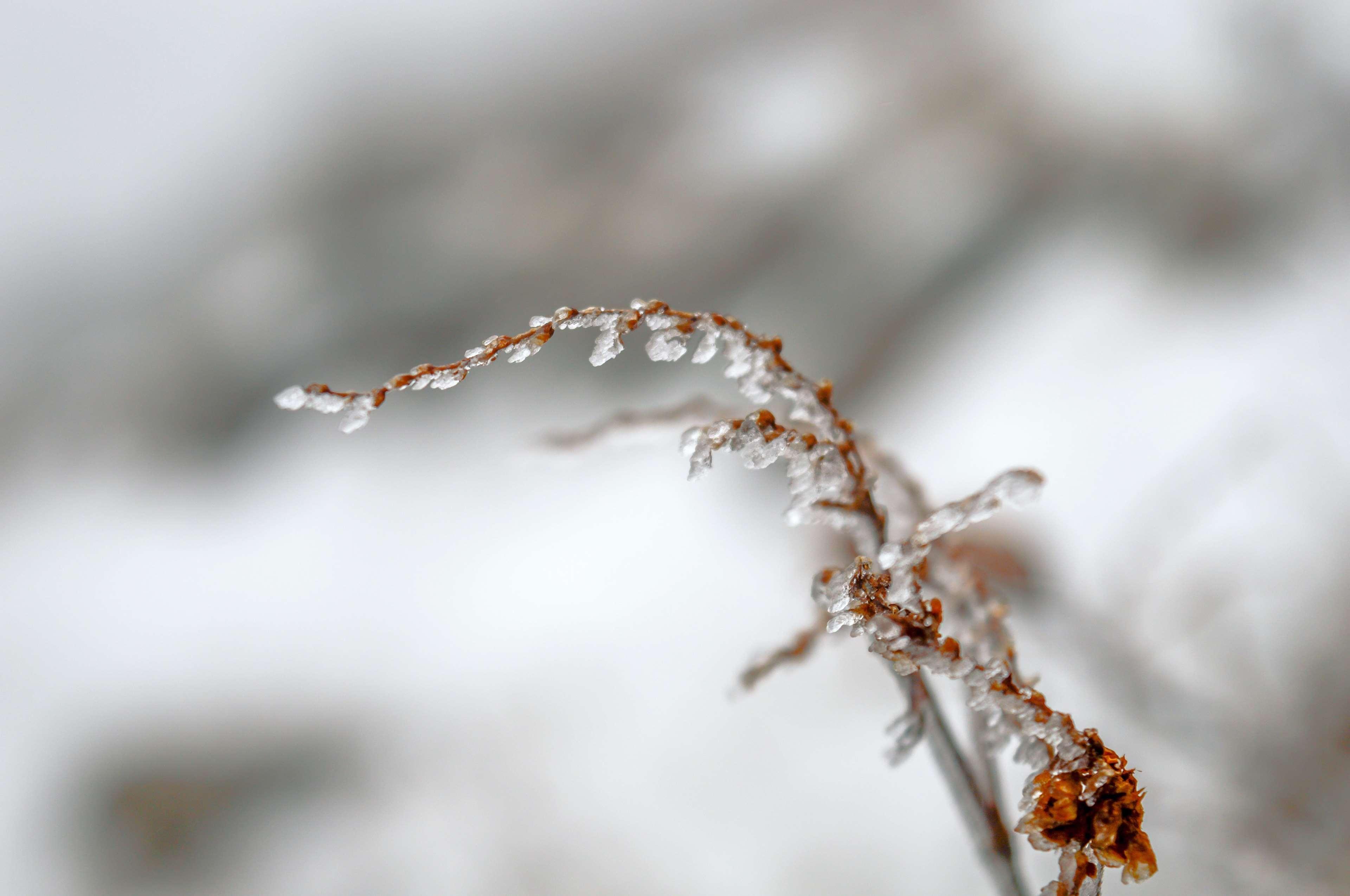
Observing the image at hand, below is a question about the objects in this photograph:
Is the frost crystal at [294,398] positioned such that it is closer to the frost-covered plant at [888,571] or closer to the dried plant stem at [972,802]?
the frost-covered plant at [888,571]

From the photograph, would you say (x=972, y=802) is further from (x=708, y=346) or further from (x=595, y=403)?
(x=595, y=403)

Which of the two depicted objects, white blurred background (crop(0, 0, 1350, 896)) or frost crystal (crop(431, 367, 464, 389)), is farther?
white blurred background (crop(0, 0, 1350, 896))

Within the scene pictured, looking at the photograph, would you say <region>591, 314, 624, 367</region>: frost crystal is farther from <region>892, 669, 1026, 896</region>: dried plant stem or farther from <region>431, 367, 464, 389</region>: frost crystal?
<region>892, 669, 1026, 896</region>: dried plant stem

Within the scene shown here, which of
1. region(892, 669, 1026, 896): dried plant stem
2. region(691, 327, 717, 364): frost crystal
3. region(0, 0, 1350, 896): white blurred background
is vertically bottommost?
region(892, 669, 1026, 896): dried plant stem

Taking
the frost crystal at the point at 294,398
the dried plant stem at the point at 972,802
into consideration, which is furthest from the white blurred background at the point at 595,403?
the frost crystal at the point at 294,398

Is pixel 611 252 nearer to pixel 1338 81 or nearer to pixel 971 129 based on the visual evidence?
pixel 971 129

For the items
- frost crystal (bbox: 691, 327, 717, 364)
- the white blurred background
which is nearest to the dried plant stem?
frost crystal (bbox: 691, 327, 717, 364)

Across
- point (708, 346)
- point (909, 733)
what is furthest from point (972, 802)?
point (708, 346)

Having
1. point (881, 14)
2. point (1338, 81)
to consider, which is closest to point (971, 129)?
point (881, 14)
